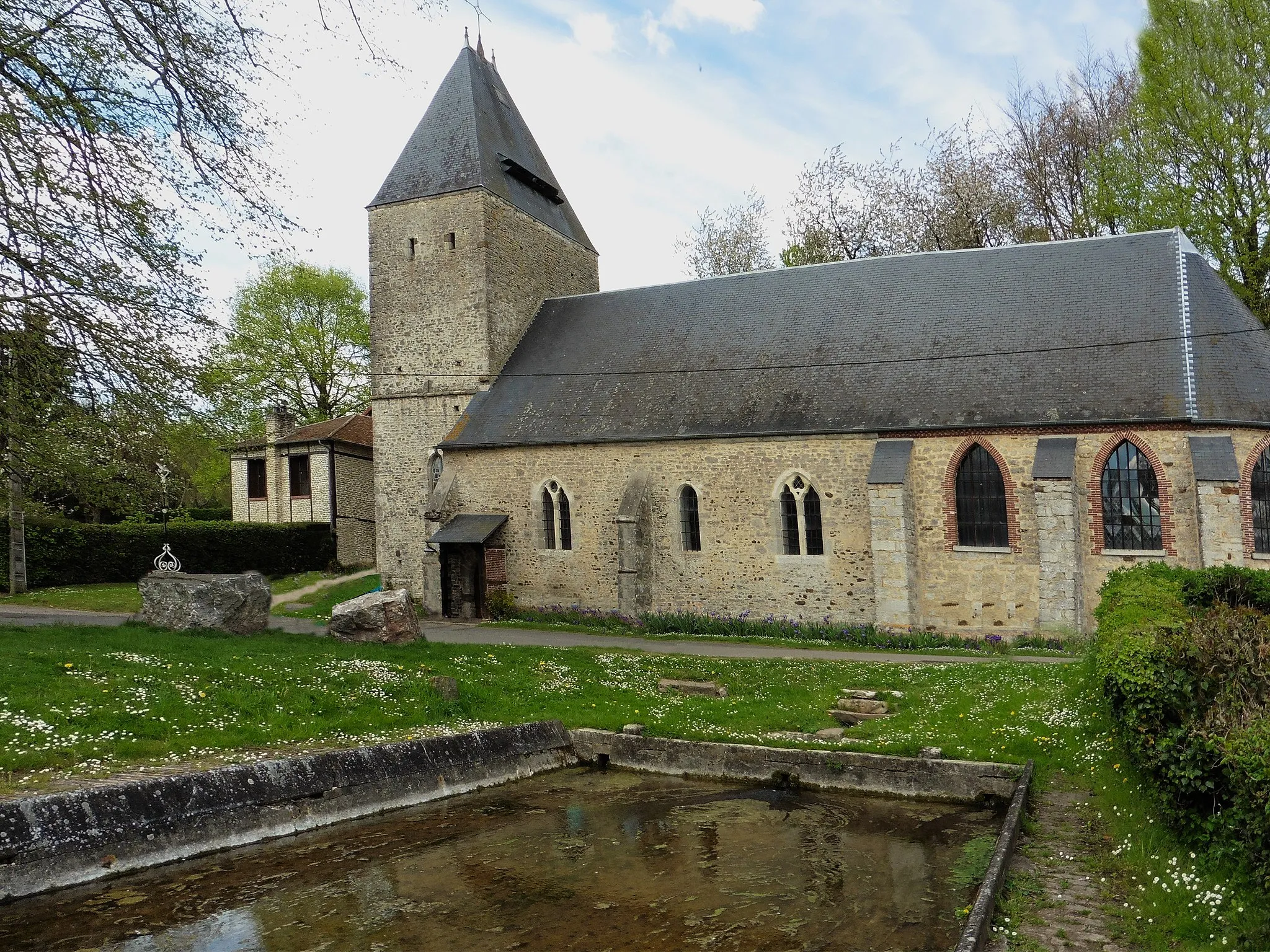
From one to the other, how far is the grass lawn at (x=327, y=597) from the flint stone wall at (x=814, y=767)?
12769mm

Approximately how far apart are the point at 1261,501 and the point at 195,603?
1917 cm

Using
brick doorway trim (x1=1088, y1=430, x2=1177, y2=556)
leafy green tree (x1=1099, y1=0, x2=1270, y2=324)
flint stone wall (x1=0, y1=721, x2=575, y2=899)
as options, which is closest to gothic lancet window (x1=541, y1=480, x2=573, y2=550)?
brick doorway trim (x1=1088, y1=430, x2=1177, y2=556)

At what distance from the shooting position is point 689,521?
21031 millimetres

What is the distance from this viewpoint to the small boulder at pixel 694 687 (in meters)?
12.1

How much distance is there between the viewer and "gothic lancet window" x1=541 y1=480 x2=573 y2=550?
2233 cm

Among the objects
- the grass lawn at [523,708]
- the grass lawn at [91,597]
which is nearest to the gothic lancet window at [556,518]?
the grass lawn at [91,597]

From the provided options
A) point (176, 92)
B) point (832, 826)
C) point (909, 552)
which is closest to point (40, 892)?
point (832, 826)

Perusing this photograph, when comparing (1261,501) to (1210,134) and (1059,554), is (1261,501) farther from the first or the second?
(1210,134)

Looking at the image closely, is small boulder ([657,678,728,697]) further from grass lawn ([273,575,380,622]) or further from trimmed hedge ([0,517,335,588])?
trimmed hedge ([0,517,335,588])

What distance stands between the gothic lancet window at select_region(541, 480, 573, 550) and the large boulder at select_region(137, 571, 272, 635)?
9.13m

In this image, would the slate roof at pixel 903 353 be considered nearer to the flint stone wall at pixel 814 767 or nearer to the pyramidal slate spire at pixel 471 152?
the pyramidal slate spire at pixel 471 152

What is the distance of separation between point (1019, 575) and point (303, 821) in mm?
14756

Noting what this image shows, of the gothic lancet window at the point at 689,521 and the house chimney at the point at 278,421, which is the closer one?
the gothic lancet window at the point at 689,521

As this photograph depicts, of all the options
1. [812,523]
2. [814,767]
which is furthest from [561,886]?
[812,523]
